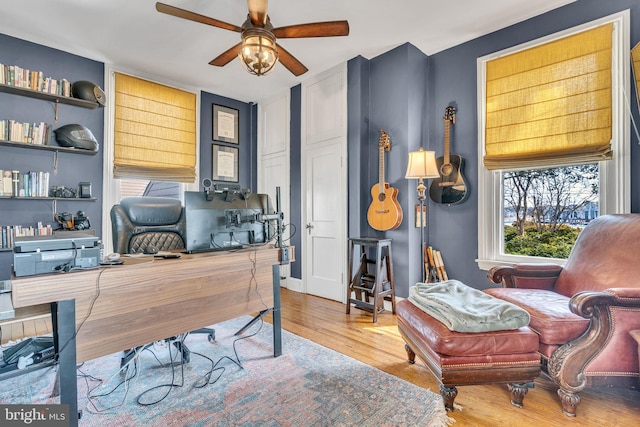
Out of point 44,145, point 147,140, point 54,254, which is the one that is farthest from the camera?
point 147,140

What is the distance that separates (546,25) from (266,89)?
3.26 meters

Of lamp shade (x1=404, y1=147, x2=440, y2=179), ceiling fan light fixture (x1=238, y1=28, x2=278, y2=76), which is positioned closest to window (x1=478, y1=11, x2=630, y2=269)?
lamp shade (x1=404, y1=147, x2=440, y2=179)

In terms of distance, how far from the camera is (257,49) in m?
2.01

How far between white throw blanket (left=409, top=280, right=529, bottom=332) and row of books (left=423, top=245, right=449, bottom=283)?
125cm

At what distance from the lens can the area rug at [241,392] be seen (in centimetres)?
154

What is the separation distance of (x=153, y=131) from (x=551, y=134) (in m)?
4.30

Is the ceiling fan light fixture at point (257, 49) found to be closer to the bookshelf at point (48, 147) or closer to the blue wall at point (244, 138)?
the bookshelf at point (48, 147)

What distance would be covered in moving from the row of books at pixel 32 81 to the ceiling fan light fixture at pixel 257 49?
2.36 m

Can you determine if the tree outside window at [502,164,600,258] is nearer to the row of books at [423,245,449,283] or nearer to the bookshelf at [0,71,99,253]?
the row of books at [423,245,449,283]

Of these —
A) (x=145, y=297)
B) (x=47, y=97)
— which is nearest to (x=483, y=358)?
(x=145, y=297)

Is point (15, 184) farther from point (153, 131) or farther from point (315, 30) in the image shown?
point (315, 30)

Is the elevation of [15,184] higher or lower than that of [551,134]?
lower

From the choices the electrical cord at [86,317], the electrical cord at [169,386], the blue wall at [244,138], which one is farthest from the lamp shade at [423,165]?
the blue wall at [244,138]

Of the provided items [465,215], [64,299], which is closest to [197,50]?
[64,299]
